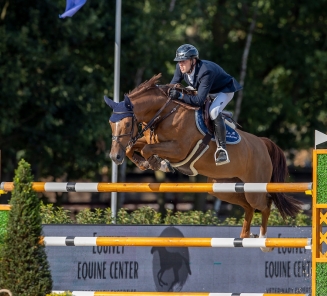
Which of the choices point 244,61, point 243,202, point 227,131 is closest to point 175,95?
point 227,131

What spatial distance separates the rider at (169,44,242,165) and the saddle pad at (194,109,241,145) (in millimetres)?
128

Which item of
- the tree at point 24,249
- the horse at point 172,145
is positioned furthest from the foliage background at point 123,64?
the tree at point 24,249

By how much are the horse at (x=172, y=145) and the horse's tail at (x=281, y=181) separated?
0.01 m

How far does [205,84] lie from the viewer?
27.1ft

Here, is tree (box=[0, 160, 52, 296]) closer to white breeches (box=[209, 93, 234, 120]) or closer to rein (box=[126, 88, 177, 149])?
rein (box=[126, 88, 177, 149])

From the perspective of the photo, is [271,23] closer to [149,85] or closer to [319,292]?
[149,85]

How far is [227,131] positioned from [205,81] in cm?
76

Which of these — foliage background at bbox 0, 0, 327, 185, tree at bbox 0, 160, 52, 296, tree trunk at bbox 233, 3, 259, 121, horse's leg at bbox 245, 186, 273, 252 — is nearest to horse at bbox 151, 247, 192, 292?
horse's leg at bbox 245, 186, 273, 252

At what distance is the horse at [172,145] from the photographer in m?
8.02

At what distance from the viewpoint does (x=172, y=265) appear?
8859 millimetres

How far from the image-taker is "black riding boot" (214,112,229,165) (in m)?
8.41

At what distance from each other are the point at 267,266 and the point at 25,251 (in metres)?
3.59

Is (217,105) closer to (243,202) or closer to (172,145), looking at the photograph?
(172,145)

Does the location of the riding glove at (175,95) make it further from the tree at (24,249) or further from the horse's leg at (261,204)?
the tree at (24,249)
